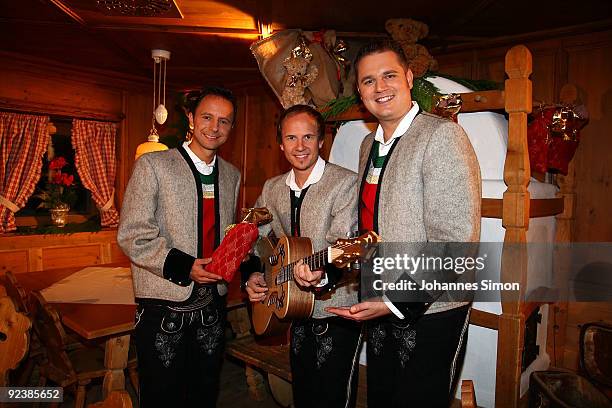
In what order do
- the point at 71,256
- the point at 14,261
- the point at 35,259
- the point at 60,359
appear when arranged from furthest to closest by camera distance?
the point at 71,256, the point at 35,259, the point at 14,261, the point at 60,359

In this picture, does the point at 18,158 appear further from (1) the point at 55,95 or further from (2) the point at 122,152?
(2) the point at 122,152

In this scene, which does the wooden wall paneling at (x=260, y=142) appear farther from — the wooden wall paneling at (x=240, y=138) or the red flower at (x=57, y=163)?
the red flower at (x=57, y=163)

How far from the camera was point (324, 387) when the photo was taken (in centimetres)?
193

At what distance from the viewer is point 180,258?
6.55 ft

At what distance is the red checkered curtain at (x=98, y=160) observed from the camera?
5.79 metres

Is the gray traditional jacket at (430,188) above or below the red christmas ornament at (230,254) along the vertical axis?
above

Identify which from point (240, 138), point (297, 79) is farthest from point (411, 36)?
point (240, 138)

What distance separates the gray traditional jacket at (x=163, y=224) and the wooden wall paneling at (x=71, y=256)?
367cm

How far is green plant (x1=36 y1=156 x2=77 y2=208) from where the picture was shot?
18.2 ft

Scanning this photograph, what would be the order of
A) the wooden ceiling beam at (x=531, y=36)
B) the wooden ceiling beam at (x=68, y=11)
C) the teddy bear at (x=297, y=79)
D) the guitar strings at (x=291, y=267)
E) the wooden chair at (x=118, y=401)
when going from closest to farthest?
the wooden chair at (x=118, y=401) → the guitar strings at (x=291, y=267) → the teddy bear at (x=297, y=79) → the wooden ceiling beam at (x=68, y=11) → the wooden ceiling beam at (x=531, y=36)

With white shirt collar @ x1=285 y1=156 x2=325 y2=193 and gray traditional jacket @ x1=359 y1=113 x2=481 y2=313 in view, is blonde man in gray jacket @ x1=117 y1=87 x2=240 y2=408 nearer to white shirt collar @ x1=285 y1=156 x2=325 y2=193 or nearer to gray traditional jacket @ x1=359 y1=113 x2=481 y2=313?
white shirt collar @ x1=285 y1=156 x2=325 y2=193

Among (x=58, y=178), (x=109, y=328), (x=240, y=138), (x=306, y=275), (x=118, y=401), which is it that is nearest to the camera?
(x=118, y=401)

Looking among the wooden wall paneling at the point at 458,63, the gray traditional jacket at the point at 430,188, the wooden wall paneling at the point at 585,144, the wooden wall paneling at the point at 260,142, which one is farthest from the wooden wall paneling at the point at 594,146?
the wooden wall paneling at the point at 260,142

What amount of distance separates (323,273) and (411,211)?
1.57 feet
